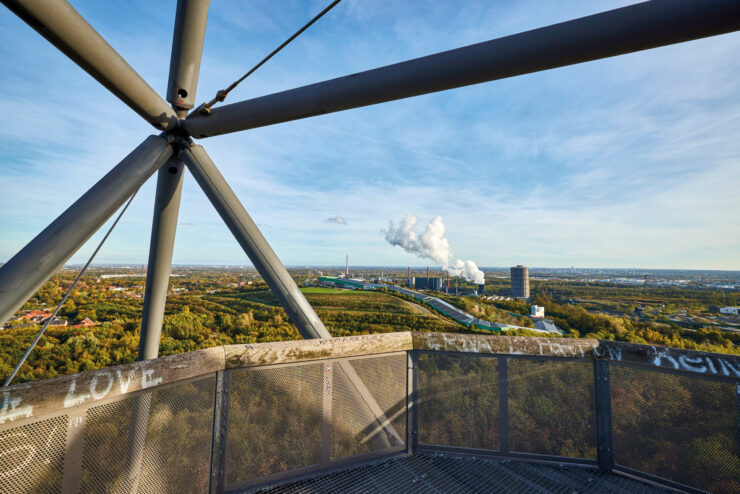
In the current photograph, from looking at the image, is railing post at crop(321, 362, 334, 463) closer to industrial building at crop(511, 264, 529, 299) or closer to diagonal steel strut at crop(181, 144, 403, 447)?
diagonal steel strut at crop(181, 144, 403, 447)

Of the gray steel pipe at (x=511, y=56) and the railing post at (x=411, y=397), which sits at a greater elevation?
the gray steel pipe at (x=511, y=56)

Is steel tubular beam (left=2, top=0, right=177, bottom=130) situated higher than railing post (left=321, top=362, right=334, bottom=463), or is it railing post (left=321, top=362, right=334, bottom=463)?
steel tubular beam (left=2, top=0, right=177, bottom=130)

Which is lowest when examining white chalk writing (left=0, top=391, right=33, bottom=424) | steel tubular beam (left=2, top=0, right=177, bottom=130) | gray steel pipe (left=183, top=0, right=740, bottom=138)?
white chalk writing (left=0, top=391, right=33, bottom=424)

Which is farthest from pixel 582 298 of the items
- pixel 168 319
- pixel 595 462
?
pixel 595 462

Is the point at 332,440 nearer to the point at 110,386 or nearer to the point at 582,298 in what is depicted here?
the point at 110,386

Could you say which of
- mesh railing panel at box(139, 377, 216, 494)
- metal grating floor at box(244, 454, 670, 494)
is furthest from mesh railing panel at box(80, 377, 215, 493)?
metal grating floor at box(244, 454, 670, 494)

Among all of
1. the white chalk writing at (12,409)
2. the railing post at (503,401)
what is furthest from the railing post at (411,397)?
the white chalk writing at (12,409)

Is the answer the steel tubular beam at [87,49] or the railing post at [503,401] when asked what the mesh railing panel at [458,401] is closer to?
the railing post at [503,401]
